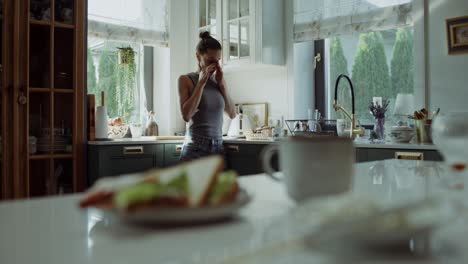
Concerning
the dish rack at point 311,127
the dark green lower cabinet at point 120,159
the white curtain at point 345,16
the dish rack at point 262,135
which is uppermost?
the white curtain at point 345,16

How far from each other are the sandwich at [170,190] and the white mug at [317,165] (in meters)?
0.11

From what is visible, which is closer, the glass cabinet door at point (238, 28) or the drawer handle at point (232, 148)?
the drawer handle at point (232, 148)

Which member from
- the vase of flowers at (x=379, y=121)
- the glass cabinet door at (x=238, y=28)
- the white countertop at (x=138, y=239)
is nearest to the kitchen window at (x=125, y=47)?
the glass cabinet door at (x=238, y=28)

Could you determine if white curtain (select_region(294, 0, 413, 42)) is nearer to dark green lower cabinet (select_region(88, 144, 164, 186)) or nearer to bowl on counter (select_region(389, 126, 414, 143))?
bowl on counter (select_region(389, 126, 414, 143))

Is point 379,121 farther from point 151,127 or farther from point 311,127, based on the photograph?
point 151,127

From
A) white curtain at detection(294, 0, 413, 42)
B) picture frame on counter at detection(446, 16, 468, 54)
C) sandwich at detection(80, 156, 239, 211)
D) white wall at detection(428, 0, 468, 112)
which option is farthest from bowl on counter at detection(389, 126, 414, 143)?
sandwich at detection(80, 156, 239, 211)

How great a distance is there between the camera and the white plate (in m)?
0.51

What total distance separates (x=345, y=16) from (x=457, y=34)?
870mm

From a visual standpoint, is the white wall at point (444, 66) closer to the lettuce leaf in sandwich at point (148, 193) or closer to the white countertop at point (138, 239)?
the white countertop at point (138, 239)

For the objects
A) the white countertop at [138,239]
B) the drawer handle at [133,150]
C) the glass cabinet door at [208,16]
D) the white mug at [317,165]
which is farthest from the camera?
the glass cabinet door at [208,16]

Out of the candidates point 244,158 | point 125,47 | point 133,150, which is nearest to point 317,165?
point 244,158

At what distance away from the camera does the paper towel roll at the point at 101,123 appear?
346cm

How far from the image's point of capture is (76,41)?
3.31 metres

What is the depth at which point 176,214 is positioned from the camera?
20.6 inches
